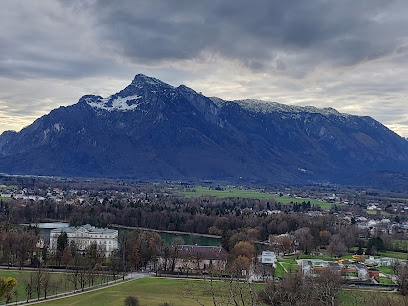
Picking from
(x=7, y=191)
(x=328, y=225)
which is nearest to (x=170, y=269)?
(x=328, y=225)

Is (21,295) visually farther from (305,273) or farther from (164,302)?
(305,273)

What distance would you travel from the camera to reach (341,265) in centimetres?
5034

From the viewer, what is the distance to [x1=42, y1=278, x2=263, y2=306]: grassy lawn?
116 feet

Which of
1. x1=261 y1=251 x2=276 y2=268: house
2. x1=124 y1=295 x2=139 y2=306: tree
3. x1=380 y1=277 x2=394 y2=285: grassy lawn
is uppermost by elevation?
x1=261 y1=251 x2=276 y2=268: house

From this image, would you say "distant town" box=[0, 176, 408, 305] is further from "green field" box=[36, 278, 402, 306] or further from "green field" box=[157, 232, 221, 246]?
"green field" box=[36, 278, 402, 306]

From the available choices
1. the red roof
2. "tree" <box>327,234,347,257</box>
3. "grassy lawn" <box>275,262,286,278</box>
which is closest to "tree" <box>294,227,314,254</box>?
"tree" <box>327,234,347,257</box>

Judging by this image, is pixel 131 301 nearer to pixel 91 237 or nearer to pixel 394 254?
pixel 91 237

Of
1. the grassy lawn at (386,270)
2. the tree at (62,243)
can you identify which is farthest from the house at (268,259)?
the tree at (62,243)

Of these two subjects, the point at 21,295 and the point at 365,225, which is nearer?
the point at 21,295

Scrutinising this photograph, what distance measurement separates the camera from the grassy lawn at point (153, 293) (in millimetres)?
35469

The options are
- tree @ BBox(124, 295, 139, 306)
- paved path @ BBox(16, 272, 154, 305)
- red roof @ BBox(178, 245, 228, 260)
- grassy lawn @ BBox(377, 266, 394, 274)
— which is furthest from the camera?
red roof @ BBox(178, 245, 228, 260)

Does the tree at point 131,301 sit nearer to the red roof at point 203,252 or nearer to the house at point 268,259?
the red roof at point 203,252

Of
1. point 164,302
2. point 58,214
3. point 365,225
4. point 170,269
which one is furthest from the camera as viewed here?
point 58,214

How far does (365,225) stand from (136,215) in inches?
1476
